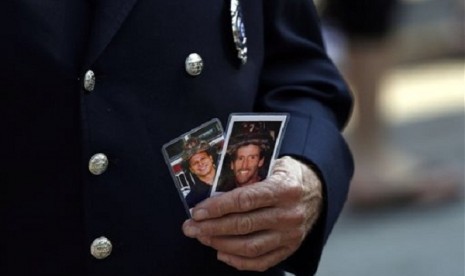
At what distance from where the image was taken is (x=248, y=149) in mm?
2271

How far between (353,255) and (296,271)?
379cm

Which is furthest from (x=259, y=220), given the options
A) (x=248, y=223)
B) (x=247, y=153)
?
(x=247, y=153)

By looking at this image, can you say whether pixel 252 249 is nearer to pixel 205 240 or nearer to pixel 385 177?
pixel 205 240

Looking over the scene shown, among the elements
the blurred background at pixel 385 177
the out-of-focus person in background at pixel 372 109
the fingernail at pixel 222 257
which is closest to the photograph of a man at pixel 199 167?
the fingernail at pixel 222 257

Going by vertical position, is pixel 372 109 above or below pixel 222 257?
above

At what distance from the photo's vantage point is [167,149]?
2180 millimetres

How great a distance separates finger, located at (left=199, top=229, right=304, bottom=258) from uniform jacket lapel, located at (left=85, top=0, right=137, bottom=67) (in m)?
0.37

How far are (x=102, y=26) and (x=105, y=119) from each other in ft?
0.51

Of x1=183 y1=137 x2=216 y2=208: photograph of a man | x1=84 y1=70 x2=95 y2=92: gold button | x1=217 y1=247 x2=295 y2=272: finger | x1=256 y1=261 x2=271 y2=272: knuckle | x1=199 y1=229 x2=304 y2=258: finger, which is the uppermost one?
x1=84 y1=70 x2=95 y2=92: gold button

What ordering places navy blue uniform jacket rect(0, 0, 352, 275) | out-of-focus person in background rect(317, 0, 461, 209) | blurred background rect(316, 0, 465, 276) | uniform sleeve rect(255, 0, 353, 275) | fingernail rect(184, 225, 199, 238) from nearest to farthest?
1. navy blue uniform jacket rect(0, 0, 352, 275)
2. fingernail rect(184, 225, 199, 238)
3. uniform sleeve rect(255, 0, 353, 275)
4. blurred background rect(316, 0, 465, 276)
5. out-of-focus person in background rect(317, 0, 461, 209)

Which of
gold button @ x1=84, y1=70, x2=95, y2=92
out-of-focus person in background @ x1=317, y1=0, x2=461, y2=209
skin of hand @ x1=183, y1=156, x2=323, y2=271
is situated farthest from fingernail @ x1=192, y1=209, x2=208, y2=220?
out-of-focus person in background @ x1=317, y1=0, x2=461, y2=209

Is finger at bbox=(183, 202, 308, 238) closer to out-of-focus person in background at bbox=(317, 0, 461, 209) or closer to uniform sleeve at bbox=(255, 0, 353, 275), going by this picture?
uniform sleeve at bbox=(255, 0, 353, 275)

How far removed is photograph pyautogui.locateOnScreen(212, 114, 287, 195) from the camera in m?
2.24

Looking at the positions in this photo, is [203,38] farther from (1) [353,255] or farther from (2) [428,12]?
(2) [428,12]
